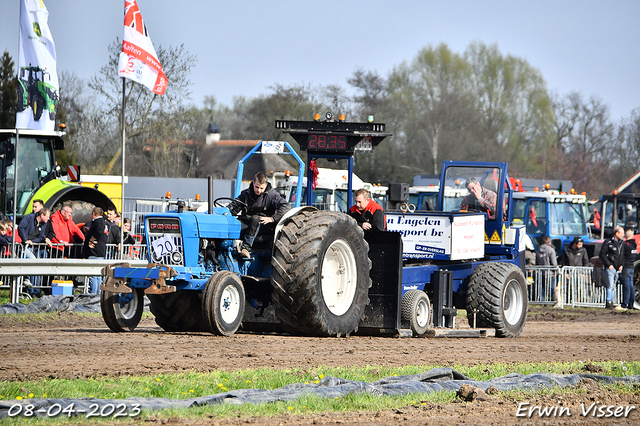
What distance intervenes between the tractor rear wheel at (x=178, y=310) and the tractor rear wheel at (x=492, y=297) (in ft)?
13.2

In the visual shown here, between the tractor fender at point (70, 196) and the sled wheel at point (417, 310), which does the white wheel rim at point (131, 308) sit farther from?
the tractor fender at point (70, 196)

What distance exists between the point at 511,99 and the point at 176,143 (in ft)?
78.4

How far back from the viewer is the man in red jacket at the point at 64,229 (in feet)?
52.1

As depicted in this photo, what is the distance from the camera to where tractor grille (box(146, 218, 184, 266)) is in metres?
9.57

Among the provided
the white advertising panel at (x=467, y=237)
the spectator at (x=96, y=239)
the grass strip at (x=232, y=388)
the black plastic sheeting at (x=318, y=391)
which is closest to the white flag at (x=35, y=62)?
the spectator at (x=96, y=239)

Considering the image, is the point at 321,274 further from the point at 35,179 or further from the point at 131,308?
the point at 35,179

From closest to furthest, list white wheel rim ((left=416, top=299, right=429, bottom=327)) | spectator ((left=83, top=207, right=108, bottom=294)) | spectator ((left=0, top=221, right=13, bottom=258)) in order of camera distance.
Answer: white wheel rim ((left=416, top=299, right=429, bottom=327)) → spectator ((left=0, top=221, right=13, bottom=258)) → spectator ((left=83, top=207, right=108, bottom=294))

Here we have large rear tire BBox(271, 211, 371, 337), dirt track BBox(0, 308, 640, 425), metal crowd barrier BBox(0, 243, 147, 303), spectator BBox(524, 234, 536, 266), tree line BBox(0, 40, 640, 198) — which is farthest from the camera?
tree line BBox(0, 40, 640, 198)

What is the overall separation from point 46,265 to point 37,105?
4.39 metres

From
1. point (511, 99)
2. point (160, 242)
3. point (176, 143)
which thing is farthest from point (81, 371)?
point (511, 99)

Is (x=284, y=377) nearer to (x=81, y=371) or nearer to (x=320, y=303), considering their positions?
(x=81, y=371)

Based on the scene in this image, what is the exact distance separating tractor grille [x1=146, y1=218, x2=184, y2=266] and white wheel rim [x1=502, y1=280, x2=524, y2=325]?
5240 millimetres

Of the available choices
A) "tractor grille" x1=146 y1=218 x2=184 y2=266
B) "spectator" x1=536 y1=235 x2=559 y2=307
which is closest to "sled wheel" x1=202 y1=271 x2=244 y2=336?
"tractor grille" x1=146 y1=218 x2=184 y2=266

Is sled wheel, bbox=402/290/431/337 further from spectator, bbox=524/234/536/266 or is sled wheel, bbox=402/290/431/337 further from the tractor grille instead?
spectator, bbox=524/234/536/266
